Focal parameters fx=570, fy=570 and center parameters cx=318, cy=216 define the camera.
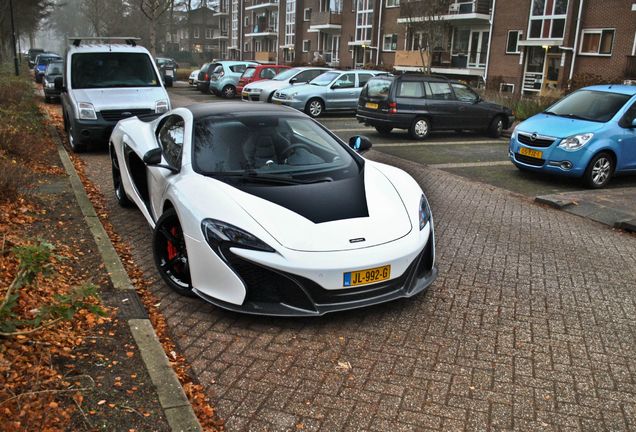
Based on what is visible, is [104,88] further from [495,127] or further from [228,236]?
[495,127]

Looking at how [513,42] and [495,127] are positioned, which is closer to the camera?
[495,127]

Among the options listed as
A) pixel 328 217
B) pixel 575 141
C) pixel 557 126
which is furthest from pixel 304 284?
pixel 557 126

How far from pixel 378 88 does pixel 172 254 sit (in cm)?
1143

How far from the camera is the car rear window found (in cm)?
1489

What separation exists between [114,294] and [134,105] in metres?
7.31

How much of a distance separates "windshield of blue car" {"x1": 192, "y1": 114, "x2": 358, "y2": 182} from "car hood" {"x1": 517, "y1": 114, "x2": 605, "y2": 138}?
220 inches

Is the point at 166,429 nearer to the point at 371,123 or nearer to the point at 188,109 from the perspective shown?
the point at 188,109

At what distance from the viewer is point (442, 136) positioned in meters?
15.9

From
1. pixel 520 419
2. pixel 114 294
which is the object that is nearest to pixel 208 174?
pixel 114 294

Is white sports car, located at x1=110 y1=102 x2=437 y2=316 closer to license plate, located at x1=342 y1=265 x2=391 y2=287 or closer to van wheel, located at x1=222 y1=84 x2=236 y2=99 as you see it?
license plate, located at x1=342 y1=265 x2=391 y2=287

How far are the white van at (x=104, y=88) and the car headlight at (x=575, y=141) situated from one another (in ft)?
24.3

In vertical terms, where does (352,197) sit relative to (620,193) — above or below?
above

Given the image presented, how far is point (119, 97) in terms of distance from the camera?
36.5 ft

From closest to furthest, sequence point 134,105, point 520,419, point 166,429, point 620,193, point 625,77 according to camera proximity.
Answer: point 166,429
point 520,419
point 620,193
point 134,105
point 625,77
